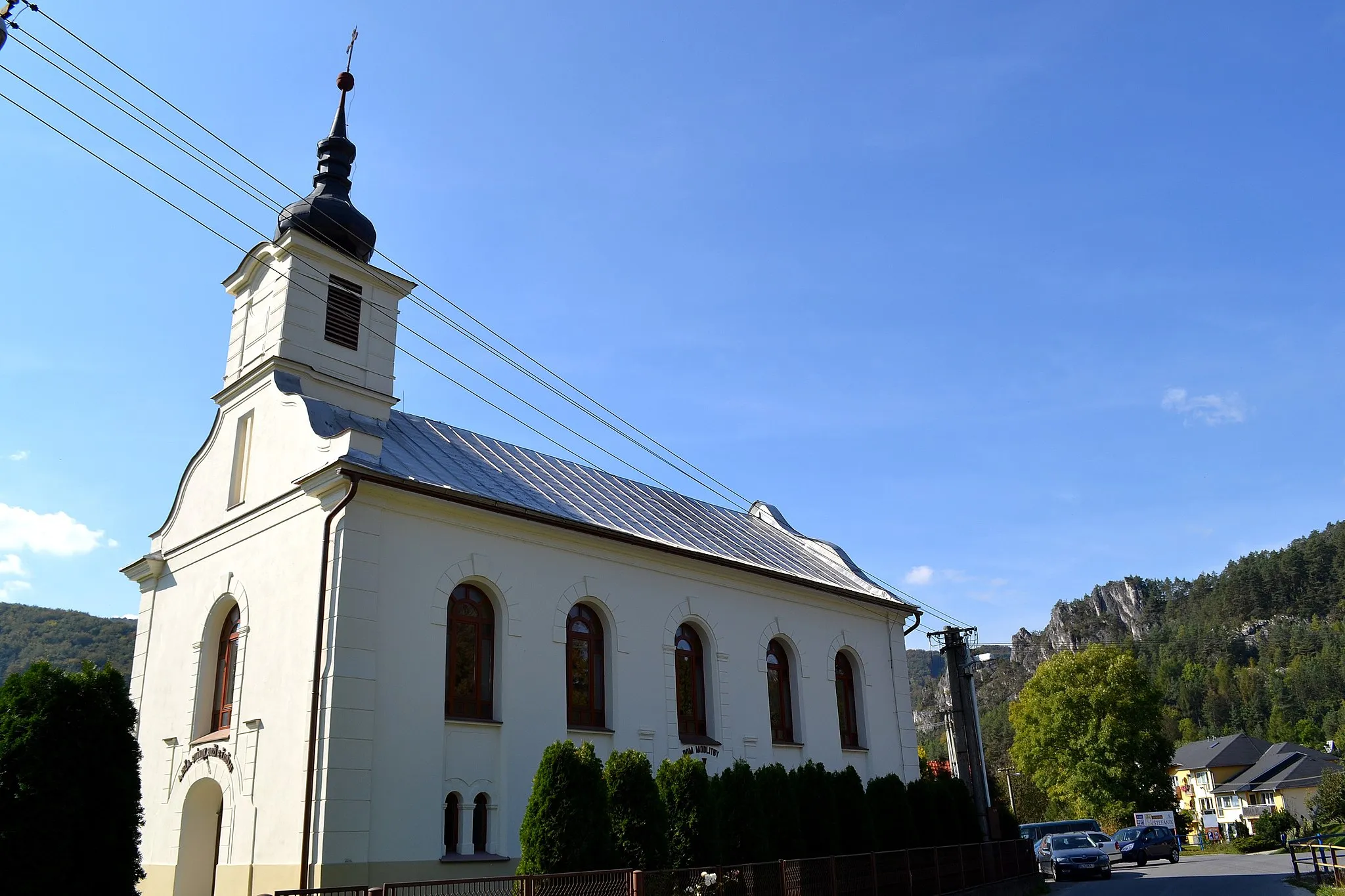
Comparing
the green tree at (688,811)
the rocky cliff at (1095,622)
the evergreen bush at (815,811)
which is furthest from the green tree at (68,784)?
the rocky cliff at (1095,622)

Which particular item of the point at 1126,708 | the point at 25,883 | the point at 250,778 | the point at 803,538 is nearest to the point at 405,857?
the point at 250,778

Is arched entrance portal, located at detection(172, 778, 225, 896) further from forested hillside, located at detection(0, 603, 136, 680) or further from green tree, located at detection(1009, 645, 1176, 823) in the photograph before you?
green tree, located at detection(1009, 645, 1176, 823)

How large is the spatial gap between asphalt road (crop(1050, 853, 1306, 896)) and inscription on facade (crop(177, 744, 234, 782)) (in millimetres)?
19937

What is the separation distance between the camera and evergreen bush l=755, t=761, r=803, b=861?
1708 cm

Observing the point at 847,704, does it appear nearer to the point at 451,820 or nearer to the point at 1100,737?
the point at 451,820

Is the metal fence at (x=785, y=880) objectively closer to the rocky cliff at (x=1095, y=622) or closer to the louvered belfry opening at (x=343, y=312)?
the louvered belfry opening at (x=343, y=312)

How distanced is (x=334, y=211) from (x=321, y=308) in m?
2.26

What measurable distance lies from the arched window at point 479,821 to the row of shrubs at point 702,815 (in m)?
1.87

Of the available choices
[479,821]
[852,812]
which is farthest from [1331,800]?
[479,821]

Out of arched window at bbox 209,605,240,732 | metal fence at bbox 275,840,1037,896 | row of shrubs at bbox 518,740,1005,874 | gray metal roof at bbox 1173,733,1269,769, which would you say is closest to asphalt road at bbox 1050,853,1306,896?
metal fence at bbox 275,840,1037,896

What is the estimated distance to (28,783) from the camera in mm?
11070

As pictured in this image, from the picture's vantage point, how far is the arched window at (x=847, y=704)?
83.4 ft

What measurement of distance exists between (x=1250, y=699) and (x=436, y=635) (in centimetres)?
14188

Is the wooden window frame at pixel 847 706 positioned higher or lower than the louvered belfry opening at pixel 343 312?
lower
